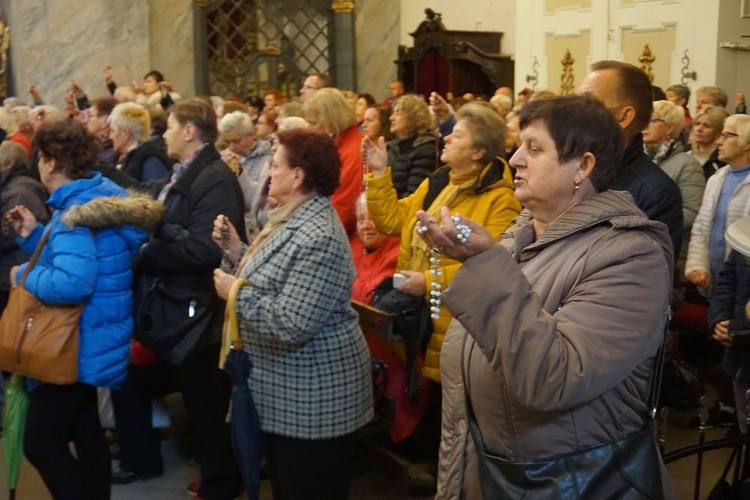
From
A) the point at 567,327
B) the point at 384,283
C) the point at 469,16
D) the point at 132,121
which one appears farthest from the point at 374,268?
the point at 469,16

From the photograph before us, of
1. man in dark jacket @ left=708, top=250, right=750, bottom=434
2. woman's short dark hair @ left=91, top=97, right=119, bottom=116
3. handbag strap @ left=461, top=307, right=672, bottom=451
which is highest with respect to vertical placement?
woman's short dark hair @ left=91, top=97, right=119, bottom=116

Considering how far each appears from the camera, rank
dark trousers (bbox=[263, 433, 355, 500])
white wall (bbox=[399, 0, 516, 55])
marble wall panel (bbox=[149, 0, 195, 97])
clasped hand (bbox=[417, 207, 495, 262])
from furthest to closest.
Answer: marble wall panel (bbox=[149, 0, 195, 97]) → white wall (bbox=[399, 0, 516, 55]) → dark trousers (bbox=[263, 433, 355, 500]) → clasped hand (bbox=[417, 207, 495, 262])

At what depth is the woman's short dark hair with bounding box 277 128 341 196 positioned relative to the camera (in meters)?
3.59

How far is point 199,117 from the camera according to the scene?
4.46 meters

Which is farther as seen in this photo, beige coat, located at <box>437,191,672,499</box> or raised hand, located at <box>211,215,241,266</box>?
raised hand, located at <box>211,215,241,266</box>

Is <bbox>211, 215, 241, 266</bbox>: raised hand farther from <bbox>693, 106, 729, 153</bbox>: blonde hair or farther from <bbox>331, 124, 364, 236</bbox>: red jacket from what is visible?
<bbox>693, 106, 729, 153</bbox>: blonde hair

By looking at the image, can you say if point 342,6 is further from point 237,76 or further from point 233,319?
point 233,319

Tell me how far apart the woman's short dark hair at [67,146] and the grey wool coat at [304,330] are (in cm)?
97

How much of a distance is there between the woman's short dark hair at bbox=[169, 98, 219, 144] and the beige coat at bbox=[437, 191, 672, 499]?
250cm

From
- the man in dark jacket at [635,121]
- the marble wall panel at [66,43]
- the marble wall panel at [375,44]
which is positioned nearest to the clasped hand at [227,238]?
the man in dark jacket at [635,121]

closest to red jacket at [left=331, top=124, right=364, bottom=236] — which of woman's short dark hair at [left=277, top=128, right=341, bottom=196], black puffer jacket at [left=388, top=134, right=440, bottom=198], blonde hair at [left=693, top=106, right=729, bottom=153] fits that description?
black puffer jacket at [left=388, top=134, right=440, bottom=198]

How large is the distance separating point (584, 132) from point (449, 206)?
193 centimetres

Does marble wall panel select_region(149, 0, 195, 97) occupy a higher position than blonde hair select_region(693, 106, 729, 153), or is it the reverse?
marble wall panel select_region(149, 0, 195, 97)

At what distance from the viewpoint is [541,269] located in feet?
7.29
